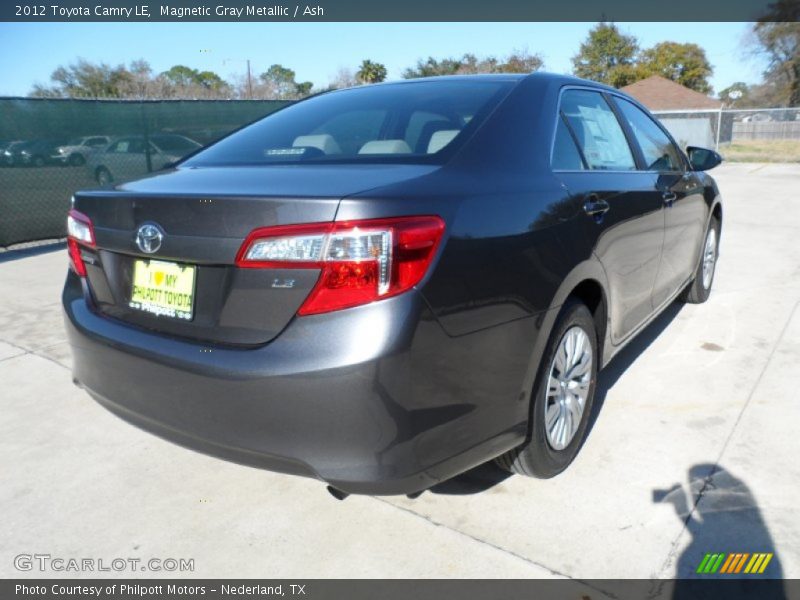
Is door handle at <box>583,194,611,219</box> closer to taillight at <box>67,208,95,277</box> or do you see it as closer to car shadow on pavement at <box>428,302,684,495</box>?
car shadow on pavement at <box>428,302,684,495</box>

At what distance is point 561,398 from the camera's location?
2588 millimetres

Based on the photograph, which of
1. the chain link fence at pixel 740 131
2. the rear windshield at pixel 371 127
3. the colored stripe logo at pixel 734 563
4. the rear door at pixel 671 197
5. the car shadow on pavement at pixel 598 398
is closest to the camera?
the colored stripe logo at pixel 734 563

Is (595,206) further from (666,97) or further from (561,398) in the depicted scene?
(666,97)

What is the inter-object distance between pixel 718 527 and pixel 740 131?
40536 mm

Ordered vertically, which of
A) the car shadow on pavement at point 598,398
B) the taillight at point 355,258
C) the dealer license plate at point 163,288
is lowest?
the car shadow on pavement at point 598,398

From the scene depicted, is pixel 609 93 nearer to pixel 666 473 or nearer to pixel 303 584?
pixel 666 473

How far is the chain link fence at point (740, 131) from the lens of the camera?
947 inches

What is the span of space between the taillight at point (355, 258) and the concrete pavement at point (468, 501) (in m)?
1.01

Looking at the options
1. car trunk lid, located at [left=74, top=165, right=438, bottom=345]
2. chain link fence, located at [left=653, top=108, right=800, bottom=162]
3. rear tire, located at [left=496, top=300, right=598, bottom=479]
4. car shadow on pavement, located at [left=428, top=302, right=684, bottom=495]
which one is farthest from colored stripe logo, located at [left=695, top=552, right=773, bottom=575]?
chain link fence, located at [left=653, top=108, right=800, bottom=162]

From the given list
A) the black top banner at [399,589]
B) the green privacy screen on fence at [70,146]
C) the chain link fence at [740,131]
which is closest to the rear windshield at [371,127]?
the black top banner at [399,589]

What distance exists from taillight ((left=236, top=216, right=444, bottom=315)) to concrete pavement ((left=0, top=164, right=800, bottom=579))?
1.01 meters

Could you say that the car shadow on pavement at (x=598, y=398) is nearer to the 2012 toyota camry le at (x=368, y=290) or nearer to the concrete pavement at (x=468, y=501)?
the concrete pavement at (x=468, y=501)

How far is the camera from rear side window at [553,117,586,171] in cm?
256

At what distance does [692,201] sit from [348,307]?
3.20 m
